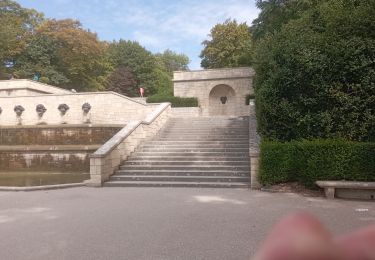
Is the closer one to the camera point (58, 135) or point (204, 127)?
point (204, 127)

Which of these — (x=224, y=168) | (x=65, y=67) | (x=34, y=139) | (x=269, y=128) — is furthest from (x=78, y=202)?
(x=65, y=67)

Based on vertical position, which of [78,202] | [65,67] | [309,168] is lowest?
[78,202]

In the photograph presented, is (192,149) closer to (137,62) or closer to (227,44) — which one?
(227,44)

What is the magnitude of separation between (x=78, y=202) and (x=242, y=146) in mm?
7974

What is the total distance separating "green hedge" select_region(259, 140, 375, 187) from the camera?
33.6ft

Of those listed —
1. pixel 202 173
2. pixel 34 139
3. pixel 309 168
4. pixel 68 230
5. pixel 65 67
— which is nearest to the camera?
pixel 68 230

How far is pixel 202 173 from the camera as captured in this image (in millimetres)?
13242

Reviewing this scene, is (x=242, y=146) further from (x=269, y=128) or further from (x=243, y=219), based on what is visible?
(x=243, y=219)

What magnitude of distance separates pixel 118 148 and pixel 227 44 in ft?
116

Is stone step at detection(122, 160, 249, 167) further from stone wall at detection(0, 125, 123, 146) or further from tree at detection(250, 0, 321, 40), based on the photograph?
tree at detection(250, 0, 321, 40)

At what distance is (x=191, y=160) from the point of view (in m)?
14.6

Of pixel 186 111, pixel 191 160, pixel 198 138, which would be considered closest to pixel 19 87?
pixel 186 111

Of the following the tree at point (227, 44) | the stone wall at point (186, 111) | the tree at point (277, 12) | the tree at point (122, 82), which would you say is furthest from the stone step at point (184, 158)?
the tree at point (122, 82)

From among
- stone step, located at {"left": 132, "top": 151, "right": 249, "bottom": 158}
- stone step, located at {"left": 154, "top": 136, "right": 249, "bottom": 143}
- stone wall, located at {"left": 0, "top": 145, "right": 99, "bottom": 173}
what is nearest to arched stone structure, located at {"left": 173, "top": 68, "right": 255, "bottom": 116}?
stone step, located at {"left": 154, "top": 136, "right": 249, "bottom": 143}
